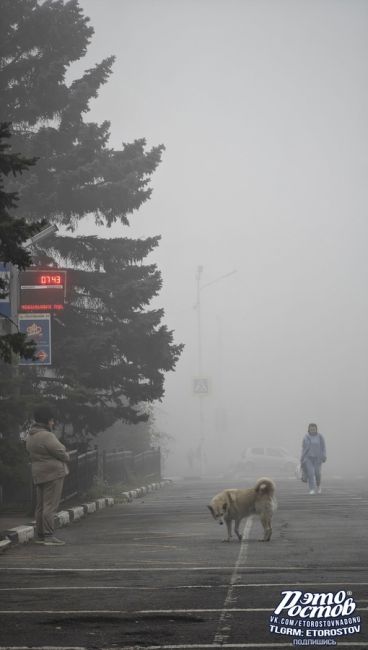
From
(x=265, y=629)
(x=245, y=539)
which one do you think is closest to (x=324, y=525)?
(x=245, y=539)

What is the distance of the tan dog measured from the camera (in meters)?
14.5

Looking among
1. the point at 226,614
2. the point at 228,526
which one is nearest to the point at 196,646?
the point at 226,614

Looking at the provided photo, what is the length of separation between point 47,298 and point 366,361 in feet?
326

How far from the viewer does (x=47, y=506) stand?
15336 mm

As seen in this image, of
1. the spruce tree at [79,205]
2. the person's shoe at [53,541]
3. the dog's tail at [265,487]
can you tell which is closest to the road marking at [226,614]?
the dog's tail at [265,487]

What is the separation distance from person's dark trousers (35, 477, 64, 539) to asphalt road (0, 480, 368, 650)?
16.9 inches

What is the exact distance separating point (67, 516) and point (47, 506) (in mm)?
3497

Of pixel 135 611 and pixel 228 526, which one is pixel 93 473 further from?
pixel 135 611

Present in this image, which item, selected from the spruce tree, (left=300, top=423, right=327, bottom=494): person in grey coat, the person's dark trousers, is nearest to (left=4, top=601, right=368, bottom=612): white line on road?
the person's dark trousers

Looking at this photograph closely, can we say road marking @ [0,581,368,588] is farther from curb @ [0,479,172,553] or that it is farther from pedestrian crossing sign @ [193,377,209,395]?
pedestrian crossing sign @ [193,377,209,395]

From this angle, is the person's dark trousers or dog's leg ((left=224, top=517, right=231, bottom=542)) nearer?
dog's leg ((left=224, top=517, right=231, bottom=542))

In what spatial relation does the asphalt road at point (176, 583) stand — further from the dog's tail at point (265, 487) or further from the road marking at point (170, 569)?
the dog's tail at point (265, 487)

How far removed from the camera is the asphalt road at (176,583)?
7188 millimetres

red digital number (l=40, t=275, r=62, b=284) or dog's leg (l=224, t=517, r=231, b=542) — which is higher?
red digital number (l=40, t=275, r=62, b=284)
